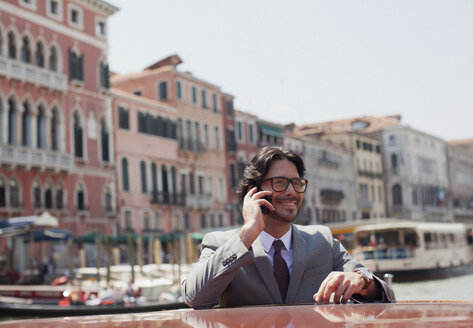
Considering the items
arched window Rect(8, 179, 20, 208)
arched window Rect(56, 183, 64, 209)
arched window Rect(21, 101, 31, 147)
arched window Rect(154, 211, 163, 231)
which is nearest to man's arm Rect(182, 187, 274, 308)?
arched window Rect(8, 179, 20, 208)

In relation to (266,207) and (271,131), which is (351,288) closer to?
(266,207)

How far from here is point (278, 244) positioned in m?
2.41

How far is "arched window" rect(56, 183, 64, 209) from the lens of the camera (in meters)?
23.5

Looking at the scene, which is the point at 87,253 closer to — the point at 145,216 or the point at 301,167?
the point at 145,216

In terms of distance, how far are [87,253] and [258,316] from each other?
23866mm

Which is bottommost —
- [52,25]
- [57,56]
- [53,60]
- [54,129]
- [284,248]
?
[284,248]

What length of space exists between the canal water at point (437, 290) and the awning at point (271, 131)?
53.0ft

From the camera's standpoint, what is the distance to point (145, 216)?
28.2m

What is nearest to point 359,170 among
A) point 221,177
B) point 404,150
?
point 404,150

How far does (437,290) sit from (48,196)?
12362mm

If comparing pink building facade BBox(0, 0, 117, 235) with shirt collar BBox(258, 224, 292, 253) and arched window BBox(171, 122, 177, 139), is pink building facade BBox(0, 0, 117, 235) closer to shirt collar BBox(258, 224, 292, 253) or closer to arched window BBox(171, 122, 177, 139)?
arched window BBox(171, 122, 177, 139)

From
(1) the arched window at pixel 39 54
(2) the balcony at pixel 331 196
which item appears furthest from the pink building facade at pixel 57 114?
(2) the balcony at pixel 331 196

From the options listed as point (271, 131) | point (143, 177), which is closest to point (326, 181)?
point (271, 131)

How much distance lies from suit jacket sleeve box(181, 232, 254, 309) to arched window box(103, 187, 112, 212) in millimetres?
23884
